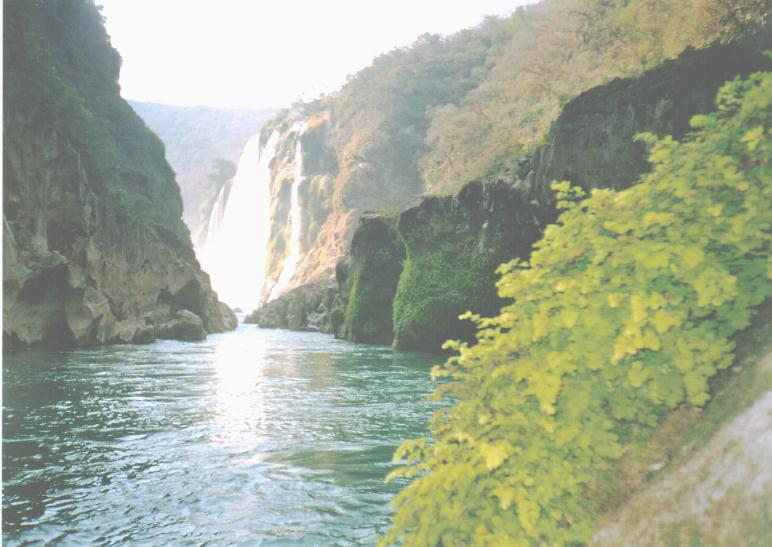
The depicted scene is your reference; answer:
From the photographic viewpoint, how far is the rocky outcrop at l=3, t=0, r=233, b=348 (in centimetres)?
2236

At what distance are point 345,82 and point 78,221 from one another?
66.9 metres

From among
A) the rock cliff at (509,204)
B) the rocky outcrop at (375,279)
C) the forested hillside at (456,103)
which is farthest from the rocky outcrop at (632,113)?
the rocky outcrop at (375,279)

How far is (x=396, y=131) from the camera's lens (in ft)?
232

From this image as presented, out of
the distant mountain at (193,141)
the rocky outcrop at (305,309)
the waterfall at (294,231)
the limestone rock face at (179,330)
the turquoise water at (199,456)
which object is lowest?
the turquoise water at (199,456)

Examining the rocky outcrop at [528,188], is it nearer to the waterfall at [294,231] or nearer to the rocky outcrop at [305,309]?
the rocky outcrop at [305,309]

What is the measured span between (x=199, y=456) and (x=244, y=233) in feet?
318

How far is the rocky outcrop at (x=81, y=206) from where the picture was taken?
880 inches

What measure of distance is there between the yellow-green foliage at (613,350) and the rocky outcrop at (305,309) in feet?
145

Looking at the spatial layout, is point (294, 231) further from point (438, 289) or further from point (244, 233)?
point (438, 289)

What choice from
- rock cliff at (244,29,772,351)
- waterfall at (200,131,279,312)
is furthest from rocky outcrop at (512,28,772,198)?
waterfall at (200,131,279,312)

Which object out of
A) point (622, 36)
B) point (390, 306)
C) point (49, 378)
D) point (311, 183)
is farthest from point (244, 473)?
point (311, 183)

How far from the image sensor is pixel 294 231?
84188 mm

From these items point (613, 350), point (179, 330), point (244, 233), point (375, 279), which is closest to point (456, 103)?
point (375, 279)

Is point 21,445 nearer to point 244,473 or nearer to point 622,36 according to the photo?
point 244,473
